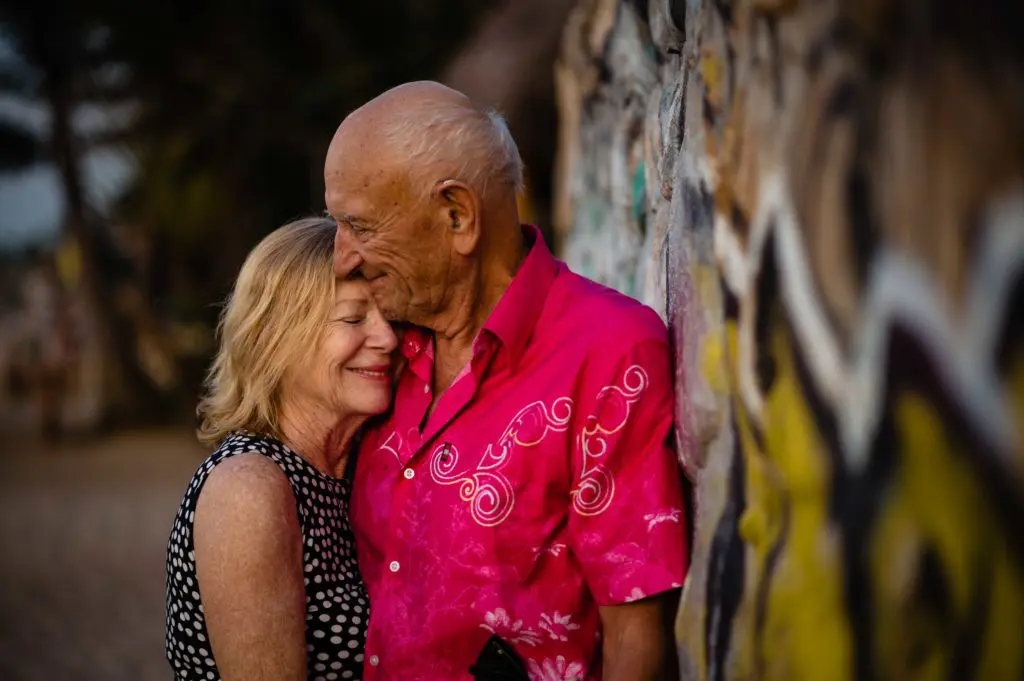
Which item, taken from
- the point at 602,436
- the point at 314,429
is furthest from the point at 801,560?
the point at 314,429

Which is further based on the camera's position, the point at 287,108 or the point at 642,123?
the point at 287,108

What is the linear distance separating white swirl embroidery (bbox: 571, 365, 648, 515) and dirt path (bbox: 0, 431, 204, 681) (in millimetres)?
5581

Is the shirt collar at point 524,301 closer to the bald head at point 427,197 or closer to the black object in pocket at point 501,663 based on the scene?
the bald head at point 427,197

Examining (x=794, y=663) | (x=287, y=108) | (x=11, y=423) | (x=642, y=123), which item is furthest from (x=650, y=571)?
(x=11, y=423)

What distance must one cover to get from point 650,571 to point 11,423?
64.6ft

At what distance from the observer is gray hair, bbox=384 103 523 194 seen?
2.56 metres

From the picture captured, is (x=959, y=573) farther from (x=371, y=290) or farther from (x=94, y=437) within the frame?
(x=94, y=437)

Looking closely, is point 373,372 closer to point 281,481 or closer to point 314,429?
point 314,429

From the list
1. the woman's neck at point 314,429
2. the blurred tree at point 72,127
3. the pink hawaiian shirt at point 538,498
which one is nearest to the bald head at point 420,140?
the pink hawaiian shirt at point 538,498

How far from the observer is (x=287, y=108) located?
13.6 metres

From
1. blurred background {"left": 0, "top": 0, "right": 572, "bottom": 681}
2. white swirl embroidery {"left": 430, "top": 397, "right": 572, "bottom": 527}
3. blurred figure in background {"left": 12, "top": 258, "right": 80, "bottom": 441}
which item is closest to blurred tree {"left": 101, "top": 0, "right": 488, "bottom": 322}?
blurred background {"left": 0, "top": 0, "right": 572, "bottom": 681}

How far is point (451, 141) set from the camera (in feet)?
8.45

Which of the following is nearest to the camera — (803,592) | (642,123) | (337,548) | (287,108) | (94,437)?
(803,592)

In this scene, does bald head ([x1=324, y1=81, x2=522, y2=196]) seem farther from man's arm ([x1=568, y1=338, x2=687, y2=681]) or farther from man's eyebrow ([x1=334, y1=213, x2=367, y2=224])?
man's arm ([x1=568, y1=338, x2=687, y2=681])
